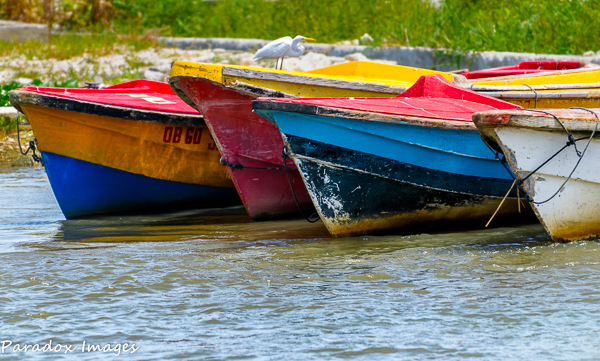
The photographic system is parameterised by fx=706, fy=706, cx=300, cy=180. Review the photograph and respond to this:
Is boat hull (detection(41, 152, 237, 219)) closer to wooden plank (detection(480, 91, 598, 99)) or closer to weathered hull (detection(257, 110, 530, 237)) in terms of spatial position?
weathered hull (detection(257, 110, 530, 237))

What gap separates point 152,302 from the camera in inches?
132

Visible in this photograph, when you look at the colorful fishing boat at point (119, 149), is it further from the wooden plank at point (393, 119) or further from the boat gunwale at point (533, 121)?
the boat gunwale at point (533, 121)

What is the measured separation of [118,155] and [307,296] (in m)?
3.31

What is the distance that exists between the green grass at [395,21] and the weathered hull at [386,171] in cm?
617

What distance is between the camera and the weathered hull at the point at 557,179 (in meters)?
4.11

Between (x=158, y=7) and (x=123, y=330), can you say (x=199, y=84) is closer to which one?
(x=123, y=330)

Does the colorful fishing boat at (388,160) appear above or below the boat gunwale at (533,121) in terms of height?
below

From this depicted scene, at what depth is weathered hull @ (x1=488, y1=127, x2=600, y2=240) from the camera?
4.11 m

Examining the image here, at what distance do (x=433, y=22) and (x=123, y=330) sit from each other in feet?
31.6

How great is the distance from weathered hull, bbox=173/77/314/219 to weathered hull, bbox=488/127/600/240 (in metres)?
2.06

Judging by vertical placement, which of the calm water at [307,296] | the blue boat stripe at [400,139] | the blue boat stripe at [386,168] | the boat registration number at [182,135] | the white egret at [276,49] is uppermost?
the white egret at [276,49]

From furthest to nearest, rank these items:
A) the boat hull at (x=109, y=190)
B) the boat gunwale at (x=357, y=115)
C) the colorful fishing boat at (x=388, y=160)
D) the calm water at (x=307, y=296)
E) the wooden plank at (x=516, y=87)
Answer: the boat hull at (x=109, y=190), the wooden plank at (x=516, y=87), the colorful fishing boat at (x=388, y=160), the boat gunwale at (x=357, y=115), the calm water at (x=307, y=296)

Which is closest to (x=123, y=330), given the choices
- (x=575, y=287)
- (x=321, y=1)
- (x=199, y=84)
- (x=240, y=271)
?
(x=240, y=271)

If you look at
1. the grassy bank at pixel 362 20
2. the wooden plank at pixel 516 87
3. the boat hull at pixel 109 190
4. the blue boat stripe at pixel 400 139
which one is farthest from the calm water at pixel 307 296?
the grassy bank at pixel 362 20
